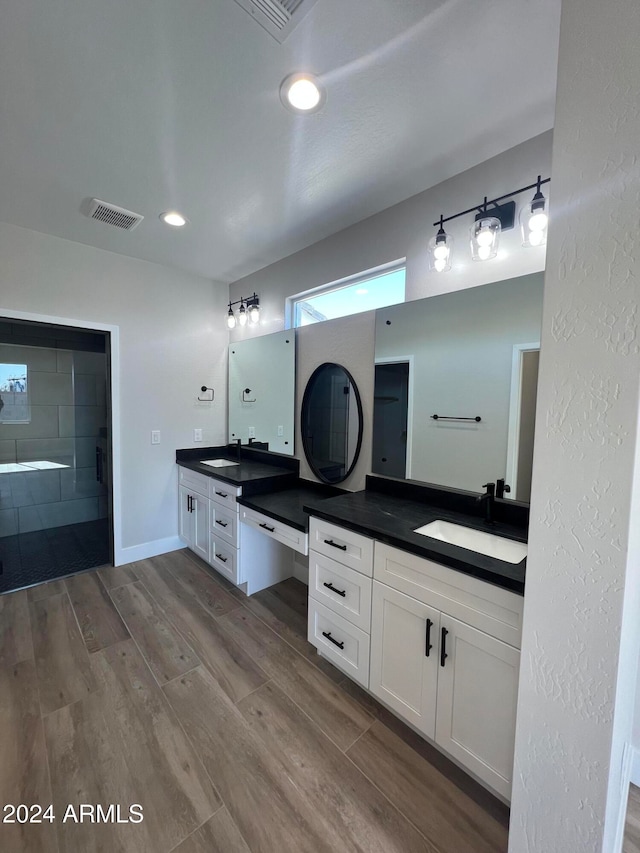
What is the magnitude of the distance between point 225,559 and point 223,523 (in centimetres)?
28

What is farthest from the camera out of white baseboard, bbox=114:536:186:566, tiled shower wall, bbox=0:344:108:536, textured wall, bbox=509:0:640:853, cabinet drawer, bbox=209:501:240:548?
tiled shower wall, bbox=0:344:108:536

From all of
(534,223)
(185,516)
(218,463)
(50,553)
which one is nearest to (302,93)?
(534,223)

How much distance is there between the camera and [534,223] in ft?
4.82

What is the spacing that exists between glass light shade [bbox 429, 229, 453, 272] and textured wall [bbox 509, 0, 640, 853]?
38.1 inches

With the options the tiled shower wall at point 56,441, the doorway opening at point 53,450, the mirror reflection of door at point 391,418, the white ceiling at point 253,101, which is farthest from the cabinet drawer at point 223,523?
the white ceiling at point 253,101

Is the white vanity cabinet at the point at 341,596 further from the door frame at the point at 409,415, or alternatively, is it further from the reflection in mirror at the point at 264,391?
the reflection in mirror at the point at 264,391

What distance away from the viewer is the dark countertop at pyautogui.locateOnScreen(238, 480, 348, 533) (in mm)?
2006

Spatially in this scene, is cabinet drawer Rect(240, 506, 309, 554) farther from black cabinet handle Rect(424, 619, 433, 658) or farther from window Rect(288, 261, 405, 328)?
window Rect(288, 261, 405, 328)

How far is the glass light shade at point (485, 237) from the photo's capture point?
5.22ft

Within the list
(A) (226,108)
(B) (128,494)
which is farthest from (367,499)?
(B) (128,494)

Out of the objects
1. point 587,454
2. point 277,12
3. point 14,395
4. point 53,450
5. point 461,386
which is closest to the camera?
point 587,454

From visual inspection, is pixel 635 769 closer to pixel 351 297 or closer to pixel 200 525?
pixel 351 297

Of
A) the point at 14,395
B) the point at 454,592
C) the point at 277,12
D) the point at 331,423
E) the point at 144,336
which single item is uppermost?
the point at 277,12

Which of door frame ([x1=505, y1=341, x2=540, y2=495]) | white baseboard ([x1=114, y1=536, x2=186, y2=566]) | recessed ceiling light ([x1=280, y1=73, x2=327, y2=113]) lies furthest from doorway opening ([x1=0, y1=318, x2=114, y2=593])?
door frame ([x1=505, y1=341, x2=540, y2=495])
